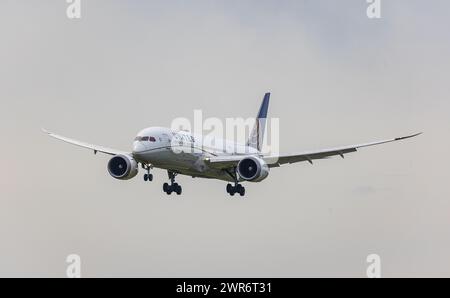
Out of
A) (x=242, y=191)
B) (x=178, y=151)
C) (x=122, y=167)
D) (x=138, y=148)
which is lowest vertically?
(x=242, y=191)

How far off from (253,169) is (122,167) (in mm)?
10459

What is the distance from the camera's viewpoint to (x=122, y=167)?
8062 cm

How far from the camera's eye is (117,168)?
8088 centimetres

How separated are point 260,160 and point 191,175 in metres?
5.73

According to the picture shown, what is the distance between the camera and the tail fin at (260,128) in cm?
9892

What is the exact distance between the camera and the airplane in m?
78.3

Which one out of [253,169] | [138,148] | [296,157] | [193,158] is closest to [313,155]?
[296,157]

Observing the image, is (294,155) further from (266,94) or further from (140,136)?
(266,94)

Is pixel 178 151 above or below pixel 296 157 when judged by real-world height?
below

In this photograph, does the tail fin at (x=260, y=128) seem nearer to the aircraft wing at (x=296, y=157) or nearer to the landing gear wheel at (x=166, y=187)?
the aircraft wing at (x=296, y=157)

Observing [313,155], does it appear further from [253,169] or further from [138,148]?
[138,148]

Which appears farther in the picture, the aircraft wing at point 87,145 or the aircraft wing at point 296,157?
the aircraft wing at point 87,145

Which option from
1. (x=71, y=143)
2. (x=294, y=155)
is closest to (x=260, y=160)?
(x=294, y=155)

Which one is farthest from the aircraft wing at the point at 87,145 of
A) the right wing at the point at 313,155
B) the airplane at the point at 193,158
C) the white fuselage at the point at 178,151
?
the right wing at the point at 313,155
